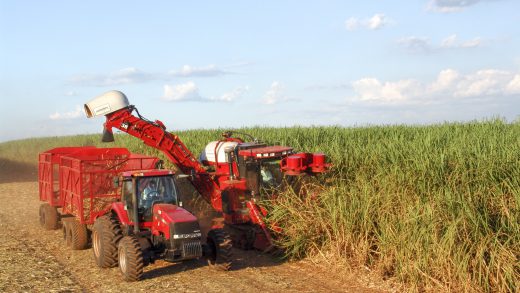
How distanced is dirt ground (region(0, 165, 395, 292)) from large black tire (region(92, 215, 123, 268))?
19cm

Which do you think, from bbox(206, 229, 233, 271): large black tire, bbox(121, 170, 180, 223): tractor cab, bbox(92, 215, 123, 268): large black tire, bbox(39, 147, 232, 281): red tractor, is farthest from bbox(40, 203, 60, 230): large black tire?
bbox(206, 229, 233, 271): large black tire

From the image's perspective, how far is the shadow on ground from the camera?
3200cm

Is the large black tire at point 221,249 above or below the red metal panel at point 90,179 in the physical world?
below

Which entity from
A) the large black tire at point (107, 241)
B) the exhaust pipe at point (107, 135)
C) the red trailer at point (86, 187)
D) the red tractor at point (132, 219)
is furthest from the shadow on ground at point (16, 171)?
the large black tire at point (107, 241)

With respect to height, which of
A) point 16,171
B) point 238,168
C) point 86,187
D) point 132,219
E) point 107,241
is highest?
point 238,168

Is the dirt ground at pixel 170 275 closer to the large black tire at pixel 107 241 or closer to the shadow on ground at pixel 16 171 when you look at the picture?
the large black tire at pixel 107 241

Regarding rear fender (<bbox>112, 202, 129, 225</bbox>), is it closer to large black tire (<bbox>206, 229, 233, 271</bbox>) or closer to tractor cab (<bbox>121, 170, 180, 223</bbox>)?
tractor cab (<bbox>121, 170, 180, 223</bbox>)

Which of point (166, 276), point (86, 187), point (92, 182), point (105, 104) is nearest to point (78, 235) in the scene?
point (86, 187)

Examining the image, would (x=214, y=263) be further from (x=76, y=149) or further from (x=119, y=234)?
(x=76, y=149)

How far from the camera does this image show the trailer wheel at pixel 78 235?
1163 centimetres

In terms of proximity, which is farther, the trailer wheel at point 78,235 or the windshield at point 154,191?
the trailer wheel at point 78,235

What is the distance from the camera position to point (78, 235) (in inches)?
458

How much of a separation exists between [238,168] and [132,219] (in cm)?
269

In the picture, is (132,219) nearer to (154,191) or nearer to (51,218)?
(154,191)
